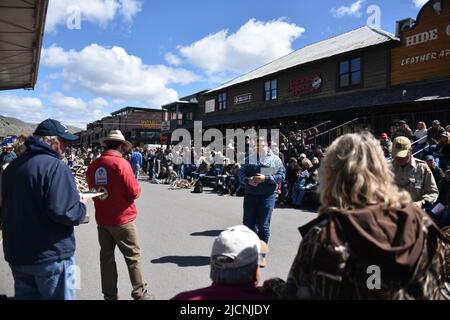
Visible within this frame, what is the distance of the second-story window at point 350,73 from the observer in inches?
734

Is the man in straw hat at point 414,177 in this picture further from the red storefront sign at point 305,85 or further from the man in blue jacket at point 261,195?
the red storefront sign at point 305,85

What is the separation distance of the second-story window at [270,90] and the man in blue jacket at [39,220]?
73.3 ft

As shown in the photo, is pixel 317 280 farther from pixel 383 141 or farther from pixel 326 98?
pixel 326 98

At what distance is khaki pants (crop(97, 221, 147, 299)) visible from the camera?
13.6ft

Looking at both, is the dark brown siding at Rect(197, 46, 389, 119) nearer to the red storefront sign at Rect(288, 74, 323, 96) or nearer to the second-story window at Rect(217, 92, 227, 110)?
the red storefront sign at Rect(288, 74, 323, 96)

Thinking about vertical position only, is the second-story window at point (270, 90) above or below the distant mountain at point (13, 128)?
above

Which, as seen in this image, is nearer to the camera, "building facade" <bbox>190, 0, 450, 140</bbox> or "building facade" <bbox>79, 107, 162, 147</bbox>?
"building facade" <bbox>190, 0, 450, 140</bbox>

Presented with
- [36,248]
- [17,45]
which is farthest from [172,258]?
[17,45]

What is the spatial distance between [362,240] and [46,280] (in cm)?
219

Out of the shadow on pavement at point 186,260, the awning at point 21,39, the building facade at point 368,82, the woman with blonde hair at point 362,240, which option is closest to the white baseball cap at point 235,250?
the woman with blonde hair at point 362,240

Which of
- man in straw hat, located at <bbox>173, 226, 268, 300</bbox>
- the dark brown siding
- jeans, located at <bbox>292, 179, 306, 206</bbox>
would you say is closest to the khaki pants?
man in straw hat, located at <bbox>173, 226, 268, 300</bbox>

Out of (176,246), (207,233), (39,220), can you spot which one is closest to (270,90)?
(207,233)

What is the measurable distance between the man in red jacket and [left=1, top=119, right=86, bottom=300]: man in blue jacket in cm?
128
